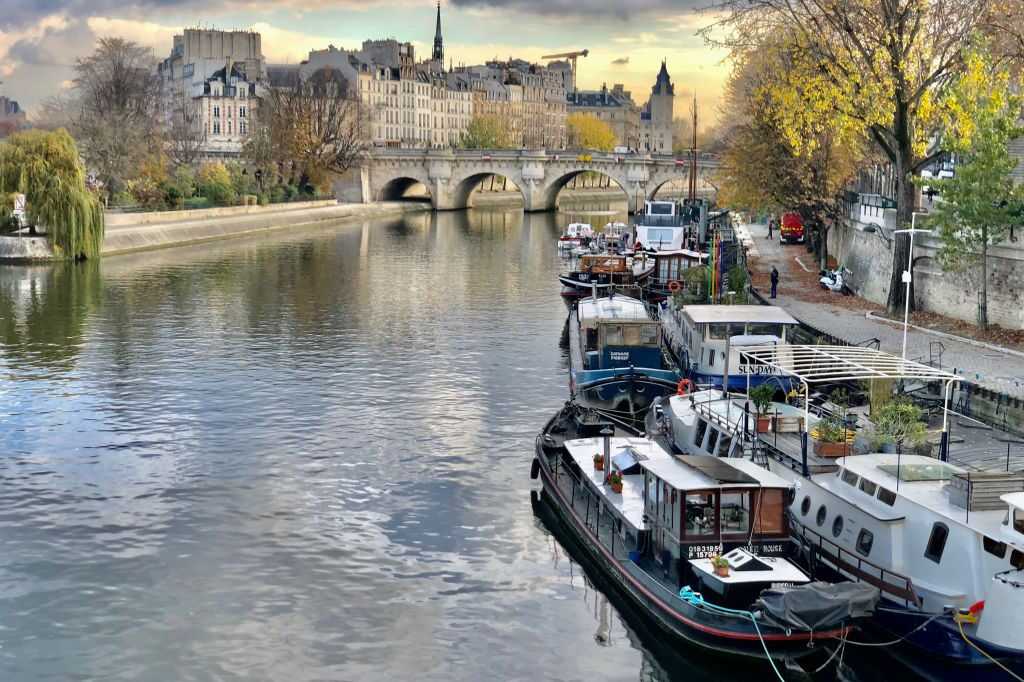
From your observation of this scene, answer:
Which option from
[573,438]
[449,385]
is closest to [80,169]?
[449,385]

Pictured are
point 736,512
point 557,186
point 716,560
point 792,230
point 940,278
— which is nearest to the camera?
point 716,560

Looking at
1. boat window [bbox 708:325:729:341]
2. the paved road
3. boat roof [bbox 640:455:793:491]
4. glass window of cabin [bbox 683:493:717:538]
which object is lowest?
glass window of cabin [bbox 683:493:717:538]

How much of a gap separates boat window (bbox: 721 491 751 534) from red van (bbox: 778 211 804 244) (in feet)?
229

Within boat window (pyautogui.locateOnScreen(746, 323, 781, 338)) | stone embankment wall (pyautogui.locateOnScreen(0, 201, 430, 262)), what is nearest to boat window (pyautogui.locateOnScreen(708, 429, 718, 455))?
boat window (pyautogui.locateOnScreen(746, 323, 781, 338))

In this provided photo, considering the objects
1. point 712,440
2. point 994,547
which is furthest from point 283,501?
point 994,547

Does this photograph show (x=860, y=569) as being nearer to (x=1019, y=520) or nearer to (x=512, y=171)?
(x=1019, y=520)

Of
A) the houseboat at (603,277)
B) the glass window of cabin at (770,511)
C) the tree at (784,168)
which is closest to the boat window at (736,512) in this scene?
the glass window of cabin at (770,511)

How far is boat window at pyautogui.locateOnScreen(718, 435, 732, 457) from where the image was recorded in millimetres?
27953

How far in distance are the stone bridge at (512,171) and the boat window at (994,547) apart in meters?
119

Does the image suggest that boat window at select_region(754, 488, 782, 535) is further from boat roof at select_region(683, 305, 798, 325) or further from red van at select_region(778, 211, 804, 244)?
red van at select_region(778, 211, 804, 244)

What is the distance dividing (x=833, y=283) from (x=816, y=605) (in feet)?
134

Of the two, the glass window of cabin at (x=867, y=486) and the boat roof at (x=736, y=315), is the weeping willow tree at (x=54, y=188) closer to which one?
the boat roof at (x=736, y=315)

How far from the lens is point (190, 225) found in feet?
318

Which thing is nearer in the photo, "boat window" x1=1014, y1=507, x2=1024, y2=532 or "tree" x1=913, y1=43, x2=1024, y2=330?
"boat window" x1=1014, y1=507, x2=1024, y2=532
